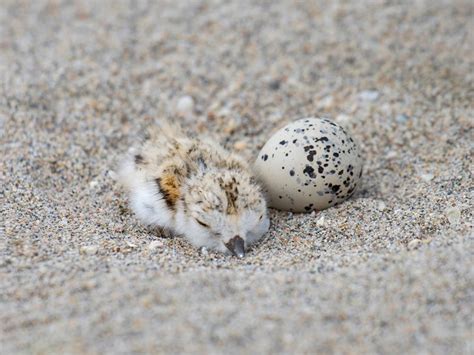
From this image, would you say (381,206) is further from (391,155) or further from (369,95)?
(369,95)

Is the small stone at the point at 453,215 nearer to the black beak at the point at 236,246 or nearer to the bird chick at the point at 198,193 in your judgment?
the bird chick at the point at 198,193

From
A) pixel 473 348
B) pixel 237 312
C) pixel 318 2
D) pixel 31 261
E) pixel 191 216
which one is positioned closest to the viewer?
pixel 473 348

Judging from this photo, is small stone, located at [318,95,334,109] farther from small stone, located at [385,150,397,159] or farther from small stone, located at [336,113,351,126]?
small stone, located at [385,150,397,159]

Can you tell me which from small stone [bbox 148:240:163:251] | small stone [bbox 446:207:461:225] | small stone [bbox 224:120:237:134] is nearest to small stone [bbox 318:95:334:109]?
small stone [bbox 224:120:237:134]

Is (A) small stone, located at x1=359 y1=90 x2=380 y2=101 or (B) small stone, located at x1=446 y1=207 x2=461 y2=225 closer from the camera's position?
(B) small stone, located at x1=446 y1=207 x2=461 y2=225

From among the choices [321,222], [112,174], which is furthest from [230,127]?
[321,222]

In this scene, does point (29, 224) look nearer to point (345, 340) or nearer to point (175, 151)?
point (175, 151)

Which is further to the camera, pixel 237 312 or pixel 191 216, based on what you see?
pixel 191 216

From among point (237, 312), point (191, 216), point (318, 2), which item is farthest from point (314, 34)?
point (237, 312)
